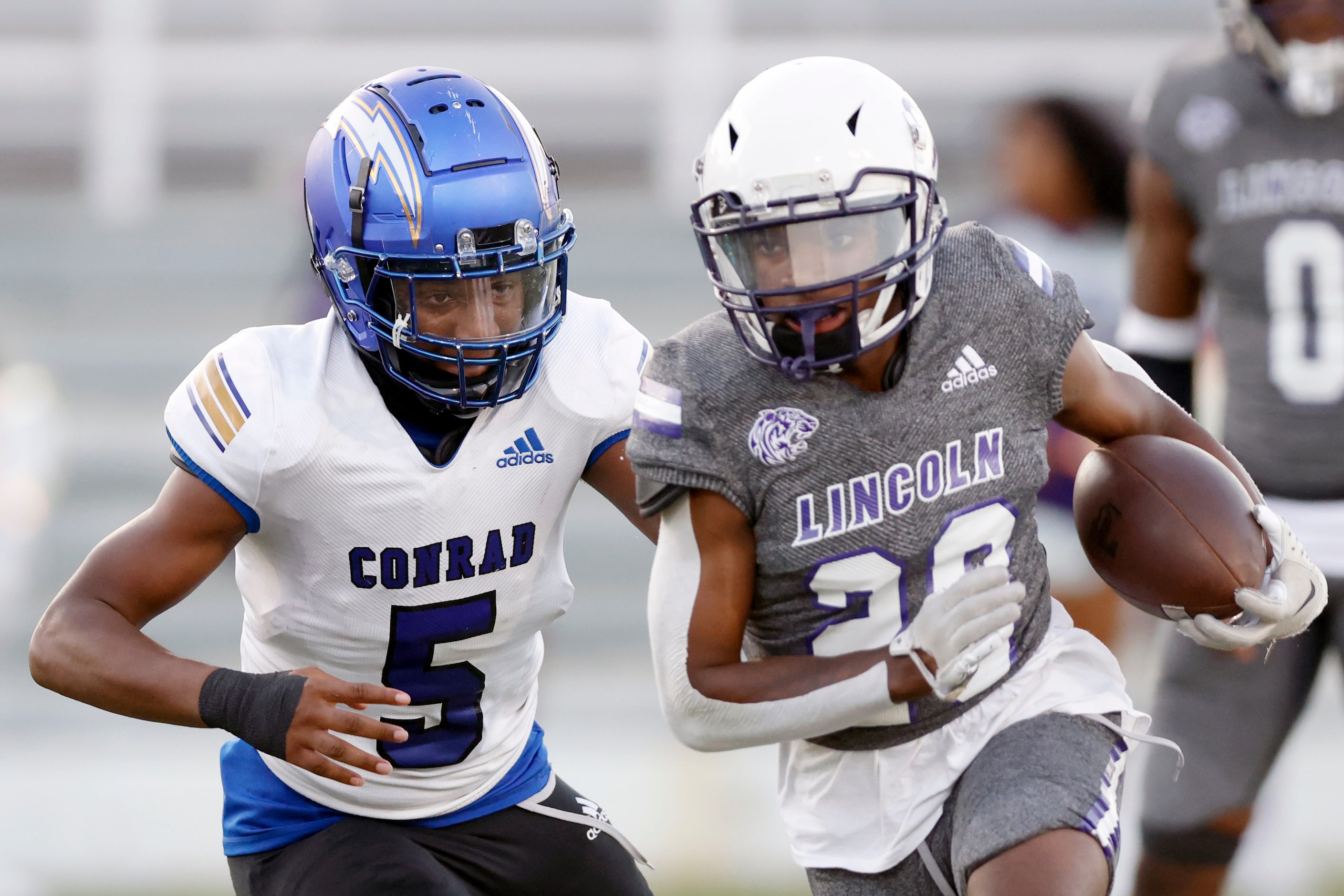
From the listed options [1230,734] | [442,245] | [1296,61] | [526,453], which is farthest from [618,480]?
[1296,61]

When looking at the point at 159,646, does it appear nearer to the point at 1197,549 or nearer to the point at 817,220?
the point at 817,220

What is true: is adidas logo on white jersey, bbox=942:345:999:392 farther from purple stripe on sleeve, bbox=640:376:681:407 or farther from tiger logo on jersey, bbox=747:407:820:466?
purple stripe on sleeve, bbox=640:376:681:407

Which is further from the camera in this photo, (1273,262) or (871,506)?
(1273,262)

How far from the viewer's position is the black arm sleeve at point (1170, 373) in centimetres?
362

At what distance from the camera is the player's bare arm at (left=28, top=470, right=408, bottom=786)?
221cm

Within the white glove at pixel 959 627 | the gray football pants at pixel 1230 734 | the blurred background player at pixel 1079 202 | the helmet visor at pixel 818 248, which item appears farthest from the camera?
the blurred background player at pixel 1079 202

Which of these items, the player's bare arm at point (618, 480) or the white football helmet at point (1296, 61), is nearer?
the player's bare arm at point (618, 480)

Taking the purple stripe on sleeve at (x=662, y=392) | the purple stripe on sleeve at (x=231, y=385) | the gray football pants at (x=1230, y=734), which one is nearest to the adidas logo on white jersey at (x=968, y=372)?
the purple stripe on sleeve at (x=662, y=392)

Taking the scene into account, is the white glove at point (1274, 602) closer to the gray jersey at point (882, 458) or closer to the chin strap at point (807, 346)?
the gray jersey at point (882, 458)

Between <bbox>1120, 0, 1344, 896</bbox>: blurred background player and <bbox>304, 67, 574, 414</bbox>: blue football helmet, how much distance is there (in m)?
1.58

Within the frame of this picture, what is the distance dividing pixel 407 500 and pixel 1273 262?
6.28 ft

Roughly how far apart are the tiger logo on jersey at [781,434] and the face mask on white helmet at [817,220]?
0.19 feet

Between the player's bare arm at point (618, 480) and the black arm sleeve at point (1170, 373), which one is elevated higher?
the player's bare arm at point (618, 480)

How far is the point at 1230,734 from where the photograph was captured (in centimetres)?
330
